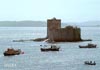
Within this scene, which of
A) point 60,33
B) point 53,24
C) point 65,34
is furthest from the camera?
point 53,24

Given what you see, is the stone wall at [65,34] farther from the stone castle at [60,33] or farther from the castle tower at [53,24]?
the castle tower at [53,24]

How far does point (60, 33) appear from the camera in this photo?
4956 inches

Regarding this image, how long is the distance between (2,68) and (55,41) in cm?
6426

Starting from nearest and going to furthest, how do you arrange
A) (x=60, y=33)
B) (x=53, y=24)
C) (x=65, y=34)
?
(x=60, y=33), (x=65, y=34), (x=53, y=24)

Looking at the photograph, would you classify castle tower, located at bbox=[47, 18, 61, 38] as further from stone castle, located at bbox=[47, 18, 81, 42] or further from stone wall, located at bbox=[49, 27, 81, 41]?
stone wall, located at bbox=[49, 27, 81, 41]

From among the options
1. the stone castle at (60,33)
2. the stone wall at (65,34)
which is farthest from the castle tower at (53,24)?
the stone wall at (65,34)

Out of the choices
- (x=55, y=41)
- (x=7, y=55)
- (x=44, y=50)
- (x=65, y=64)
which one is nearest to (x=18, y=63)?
(x=65, y=64)

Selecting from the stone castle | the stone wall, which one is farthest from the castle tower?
the stone wall

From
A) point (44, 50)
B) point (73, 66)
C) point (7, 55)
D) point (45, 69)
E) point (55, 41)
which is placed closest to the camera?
point (45, 69)

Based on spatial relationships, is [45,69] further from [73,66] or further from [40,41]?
[40,41]

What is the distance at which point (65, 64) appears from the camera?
67.1 meters

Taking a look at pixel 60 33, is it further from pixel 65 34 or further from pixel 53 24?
pixel 53 24

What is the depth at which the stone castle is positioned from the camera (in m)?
126

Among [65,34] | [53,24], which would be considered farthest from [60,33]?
[53,24]
